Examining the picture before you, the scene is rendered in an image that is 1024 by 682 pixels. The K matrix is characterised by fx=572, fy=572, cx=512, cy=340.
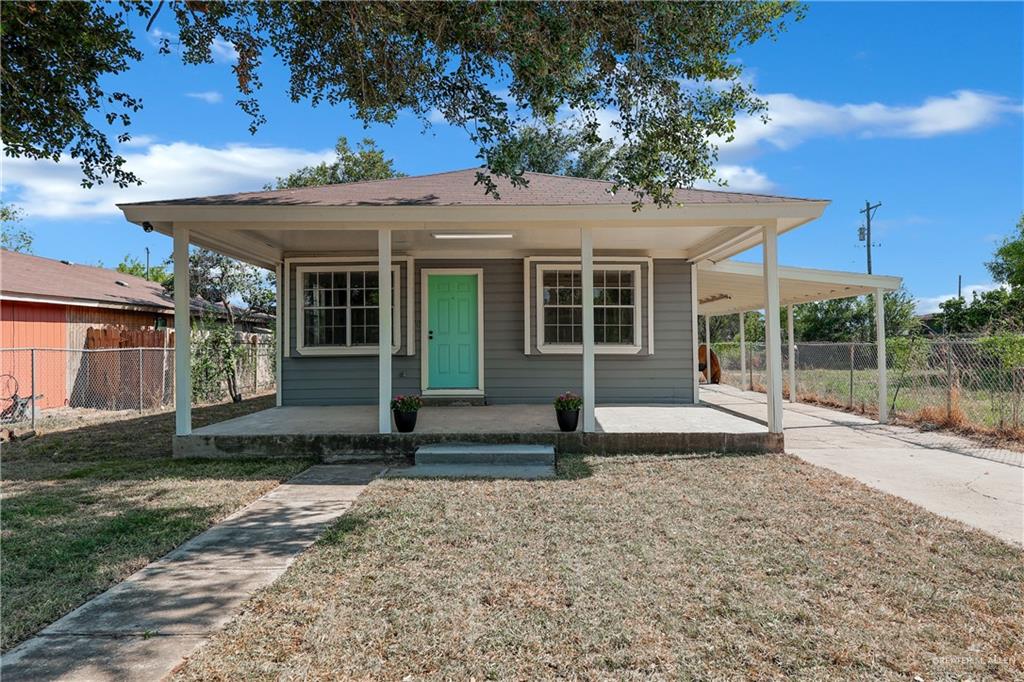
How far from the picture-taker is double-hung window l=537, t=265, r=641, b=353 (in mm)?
9406

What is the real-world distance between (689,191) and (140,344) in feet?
41.6

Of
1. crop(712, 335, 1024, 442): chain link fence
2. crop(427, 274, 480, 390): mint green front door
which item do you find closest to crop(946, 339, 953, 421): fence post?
crop(712, 335, 1024, 442): chain link fence

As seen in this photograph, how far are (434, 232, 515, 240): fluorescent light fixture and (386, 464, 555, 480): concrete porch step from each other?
10.4ft

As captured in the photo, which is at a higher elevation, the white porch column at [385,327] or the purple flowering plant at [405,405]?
the white porch column at [385,327]

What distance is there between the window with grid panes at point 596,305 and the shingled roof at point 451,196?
5.41 ft

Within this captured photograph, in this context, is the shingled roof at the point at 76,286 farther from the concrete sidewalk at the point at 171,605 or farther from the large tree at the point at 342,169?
the concrete sidewalk at the point at 171,605

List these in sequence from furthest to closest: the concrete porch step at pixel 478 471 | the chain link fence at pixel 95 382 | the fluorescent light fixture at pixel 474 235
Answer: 1. the chain link fence at pixel 95 382
2. the fluorescent light fixture at pixel 474 235
3. the concrete porch step at pixel 478 471

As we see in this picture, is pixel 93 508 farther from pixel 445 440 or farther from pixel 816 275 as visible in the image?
pixel 816 275

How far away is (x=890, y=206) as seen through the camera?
89.0 ft

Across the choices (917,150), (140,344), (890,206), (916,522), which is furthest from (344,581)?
(890,206)

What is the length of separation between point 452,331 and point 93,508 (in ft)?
18.4

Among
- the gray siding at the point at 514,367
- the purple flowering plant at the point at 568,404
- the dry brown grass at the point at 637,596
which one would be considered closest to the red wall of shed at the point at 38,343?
the gray siding at the point at 514,367

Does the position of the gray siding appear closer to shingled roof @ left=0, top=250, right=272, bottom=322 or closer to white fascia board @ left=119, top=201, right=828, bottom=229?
white fascia board @ left=119, top=201, right=828, bottom=229

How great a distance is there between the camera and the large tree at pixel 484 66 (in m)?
5.02
